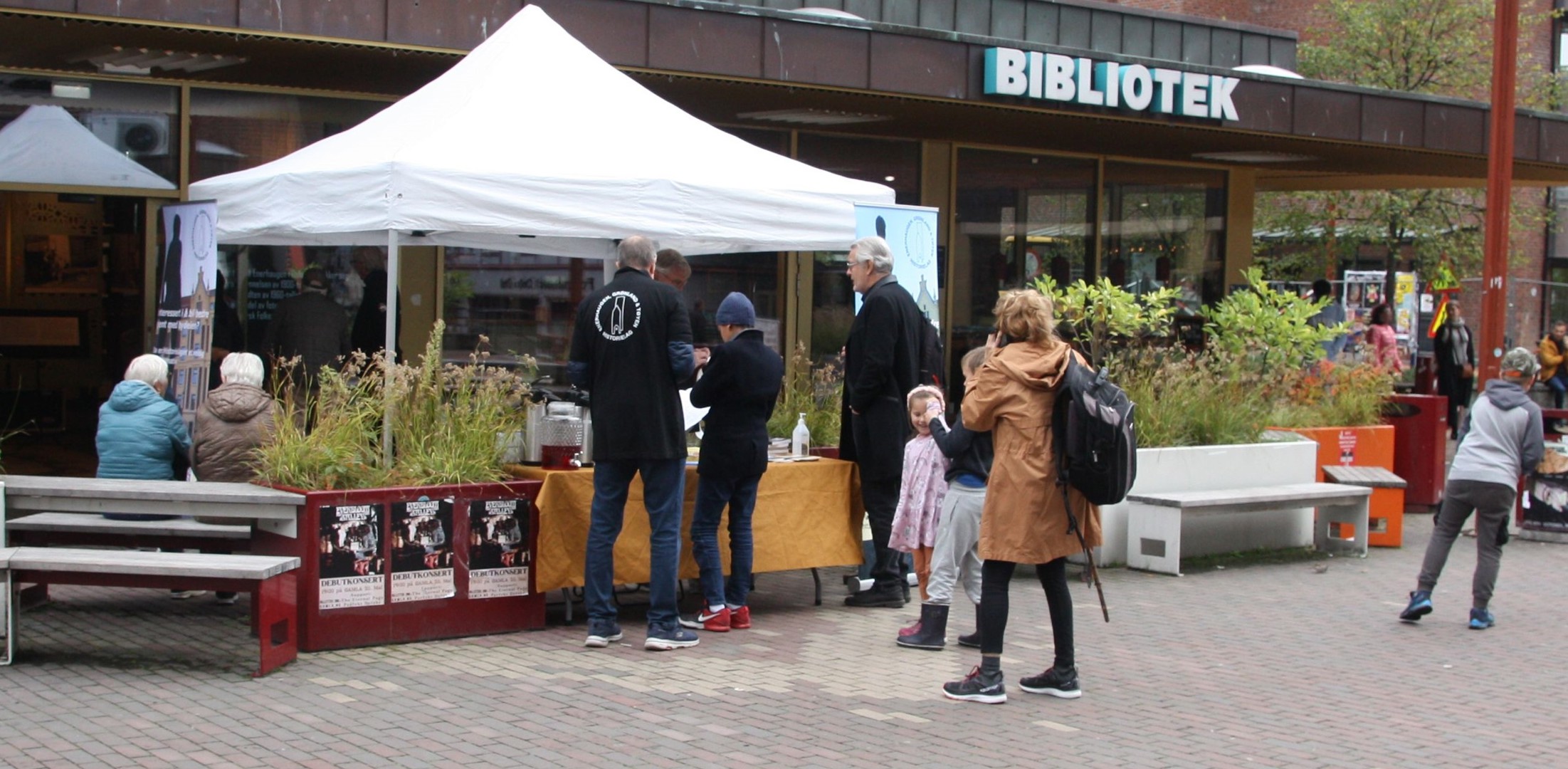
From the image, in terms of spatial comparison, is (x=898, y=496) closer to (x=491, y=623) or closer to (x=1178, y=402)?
(x=491, y=623)

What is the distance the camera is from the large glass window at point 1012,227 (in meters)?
16.1

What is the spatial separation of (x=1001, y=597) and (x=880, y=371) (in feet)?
6.33

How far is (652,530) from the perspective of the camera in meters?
7.38

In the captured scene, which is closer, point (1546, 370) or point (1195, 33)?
point (1195, 33)

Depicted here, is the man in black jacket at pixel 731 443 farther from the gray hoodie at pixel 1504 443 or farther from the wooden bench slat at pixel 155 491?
the gray hoodie at pixel 1504 443

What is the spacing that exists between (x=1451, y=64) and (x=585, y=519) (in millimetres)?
24261

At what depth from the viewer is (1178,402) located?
1100 centimetres

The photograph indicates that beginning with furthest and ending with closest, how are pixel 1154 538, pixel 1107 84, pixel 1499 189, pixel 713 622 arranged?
pixel 1107 84
pixel 1499 189
pixel 1154 538
pixel 713 622

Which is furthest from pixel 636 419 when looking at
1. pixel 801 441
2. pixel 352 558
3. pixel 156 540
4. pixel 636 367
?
pixel 156 540

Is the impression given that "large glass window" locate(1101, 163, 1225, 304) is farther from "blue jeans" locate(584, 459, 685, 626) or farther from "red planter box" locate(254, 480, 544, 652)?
"red planter box" locate(254, 480, 544, 652)

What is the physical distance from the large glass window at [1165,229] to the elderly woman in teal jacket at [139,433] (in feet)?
38.1

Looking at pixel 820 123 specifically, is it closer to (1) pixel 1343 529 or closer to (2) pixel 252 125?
(2) pixel 252 125

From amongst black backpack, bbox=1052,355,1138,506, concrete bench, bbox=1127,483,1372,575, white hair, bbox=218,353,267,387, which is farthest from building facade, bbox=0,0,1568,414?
concrete bench, bbox=1127,483,1372,575

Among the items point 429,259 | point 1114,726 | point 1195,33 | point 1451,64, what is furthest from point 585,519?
point 1451,64
